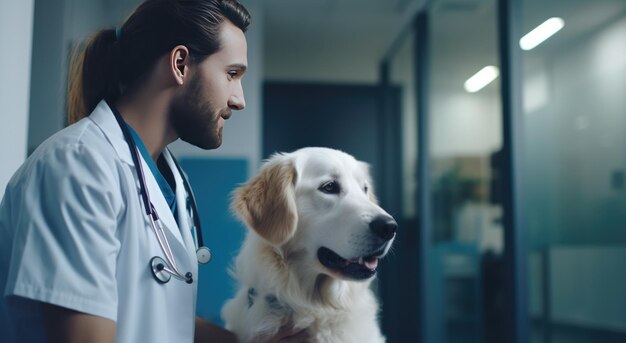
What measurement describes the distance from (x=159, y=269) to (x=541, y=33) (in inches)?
90.4

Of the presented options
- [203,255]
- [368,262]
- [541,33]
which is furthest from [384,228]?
[541,33]

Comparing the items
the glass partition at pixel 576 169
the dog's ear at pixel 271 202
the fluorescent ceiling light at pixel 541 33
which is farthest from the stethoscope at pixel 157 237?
the fluorescent ceiling light at pixel 541 33

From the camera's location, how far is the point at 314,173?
1398 millimetres

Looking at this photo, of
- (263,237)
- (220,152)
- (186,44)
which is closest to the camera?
(186,44)

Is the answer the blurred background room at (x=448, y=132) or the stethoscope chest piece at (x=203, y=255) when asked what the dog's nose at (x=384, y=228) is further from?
the blurred background room at (x=448, y=132)

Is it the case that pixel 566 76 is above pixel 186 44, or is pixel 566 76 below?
above

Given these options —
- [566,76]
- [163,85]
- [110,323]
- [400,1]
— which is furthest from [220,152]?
[110,323]

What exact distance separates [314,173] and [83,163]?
2.13ft

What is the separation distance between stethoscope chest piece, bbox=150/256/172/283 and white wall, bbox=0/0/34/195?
0.63m

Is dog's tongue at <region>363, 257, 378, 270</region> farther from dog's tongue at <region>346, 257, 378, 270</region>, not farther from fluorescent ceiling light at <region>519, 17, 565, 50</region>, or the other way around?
fluorescent ceiling light at <region>519, 17, 565, 50</region>

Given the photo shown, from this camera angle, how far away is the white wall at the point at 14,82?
1.36 m

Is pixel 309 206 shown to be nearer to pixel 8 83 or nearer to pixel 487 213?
pixel 8 83

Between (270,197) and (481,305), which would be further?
(481,305)

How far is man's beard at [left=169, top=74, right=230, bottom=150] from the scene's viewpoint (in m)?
1.06
